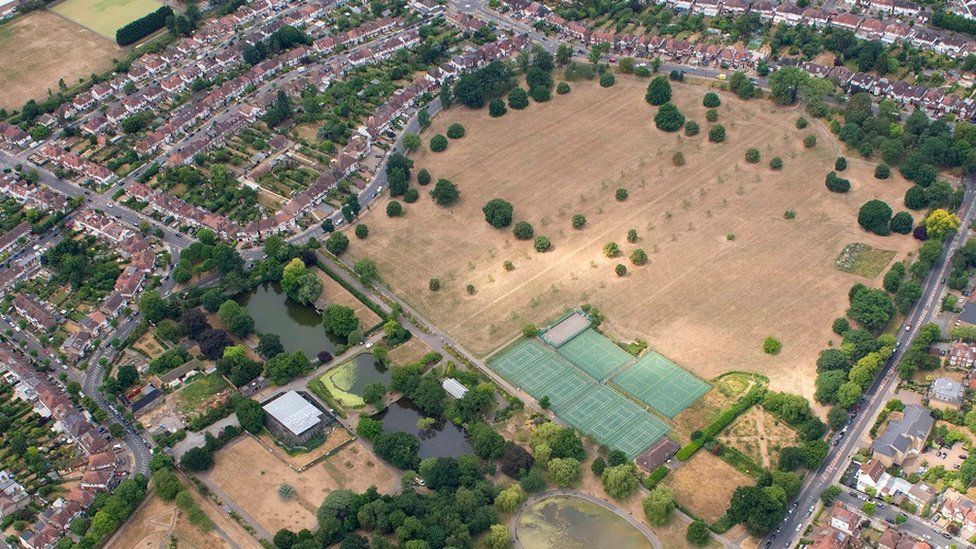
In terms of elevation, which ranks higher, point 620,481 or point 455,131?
point 455,131

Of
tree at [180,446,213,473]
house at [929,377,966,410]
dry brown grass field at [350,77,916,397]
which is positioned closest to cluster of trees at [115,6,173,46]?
dry brown grass field at [350,77,916,397]

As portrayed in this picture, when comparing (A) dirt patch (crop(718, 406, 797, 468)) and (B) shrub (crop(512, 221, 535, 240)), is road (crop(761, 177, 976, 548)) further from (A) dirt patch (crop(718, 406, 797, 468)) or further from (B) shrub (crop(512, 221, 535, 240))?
(B) shrub (crop(512, 221, 535, 240))

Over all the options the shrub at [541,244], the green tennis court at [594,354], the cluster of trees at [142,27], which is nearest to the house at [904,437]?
the green tennis court at [594,354]

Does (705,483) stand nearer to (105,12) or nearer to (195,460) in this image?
(195,460)

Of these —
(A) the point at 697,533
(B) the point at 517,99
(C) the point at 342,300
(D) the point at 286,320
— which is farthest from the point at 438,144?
(A) the point at 697,533

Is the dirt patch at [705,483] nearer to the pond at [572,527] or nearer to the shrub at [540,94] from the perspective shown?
the pond at [572,527]

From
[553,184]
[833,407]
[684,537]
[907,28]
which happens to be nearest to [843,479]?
[833,407]

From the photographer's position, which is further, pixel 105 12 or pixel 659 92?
pixel 105 12
